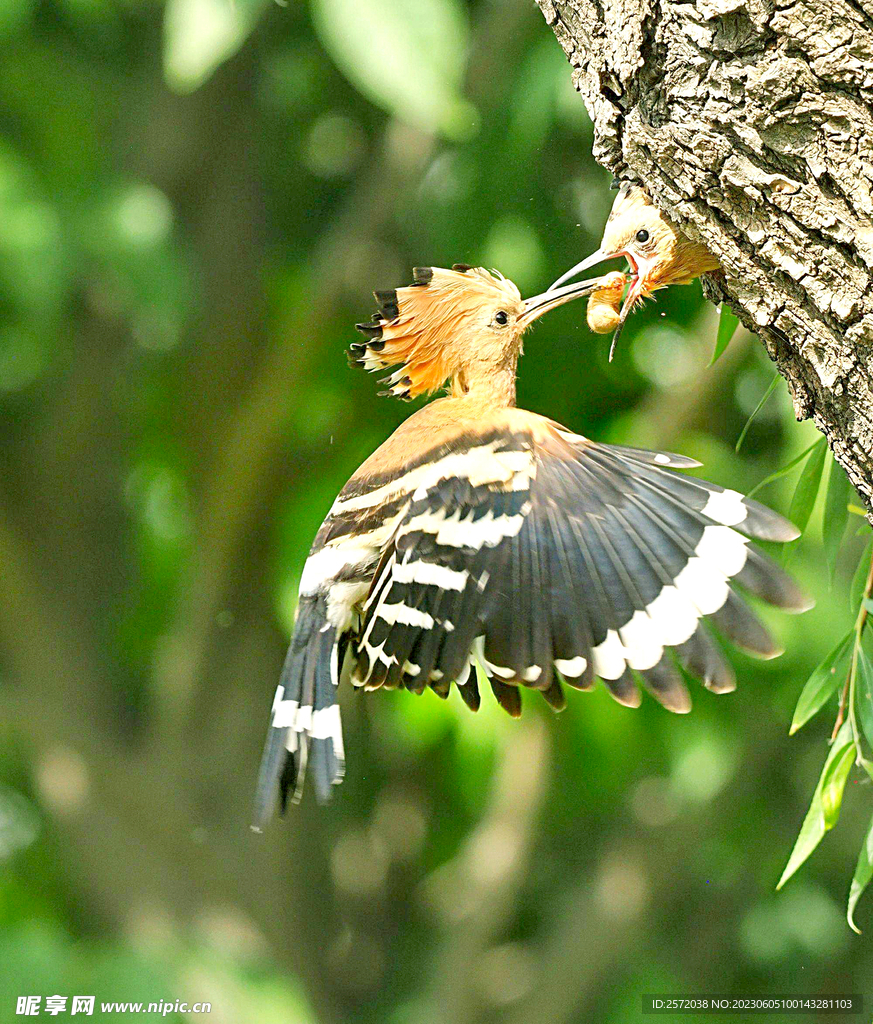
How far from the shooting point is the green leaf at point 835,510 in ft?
2.91

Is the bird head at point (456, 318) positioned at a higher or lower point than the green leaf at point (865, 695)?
higher

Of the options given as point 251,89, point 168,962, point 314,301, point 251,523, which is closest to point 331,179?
point 251,89

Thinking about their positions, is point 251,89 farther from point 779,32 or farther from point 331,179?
point 779,32

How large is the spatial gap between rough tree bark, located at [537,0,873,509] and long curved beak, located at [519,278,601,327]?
82 millimetres

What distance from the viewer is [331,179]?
231cm

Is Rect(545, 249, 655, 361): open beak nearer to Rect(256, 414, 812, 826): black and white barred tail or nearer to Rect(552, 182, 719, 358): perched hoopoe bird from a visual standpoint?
Rect(552, 182, 719, 358): perched hoopoe bird

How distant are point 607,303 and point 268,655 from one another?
1.66 metres

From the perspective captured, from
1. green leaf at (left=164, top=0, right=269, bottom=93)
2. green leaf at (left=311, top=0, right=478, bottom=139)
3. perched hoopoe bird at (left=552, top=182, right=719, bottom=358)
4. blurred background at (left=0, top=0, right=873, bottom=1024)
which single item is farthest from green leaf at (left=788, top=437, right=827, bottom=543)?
blurred background at (left=0, top=0, right=873, bottom=1024)

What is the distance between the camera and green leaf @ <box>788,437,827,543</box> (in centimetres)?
89

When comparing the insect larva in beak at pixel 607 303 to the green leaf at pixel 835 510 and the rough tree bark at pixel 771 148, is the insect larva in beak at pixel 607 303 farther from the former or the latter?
the green leaf at pixel 835 510

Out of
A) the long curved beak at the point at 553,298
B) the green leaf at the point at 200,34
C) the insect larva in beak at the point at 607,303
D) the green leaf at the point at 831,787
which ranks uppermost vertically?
the green leaf at the point at 200,34

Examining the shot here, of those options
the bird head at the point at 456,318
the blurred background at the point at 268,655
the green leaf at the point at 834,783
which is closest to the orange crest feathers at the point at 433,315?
the bird head at the point at 456,318

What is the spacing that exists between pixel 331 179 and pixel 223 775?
1.31 meters

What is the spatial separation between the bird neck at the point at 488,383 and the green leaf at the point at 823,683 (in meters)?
0.34
